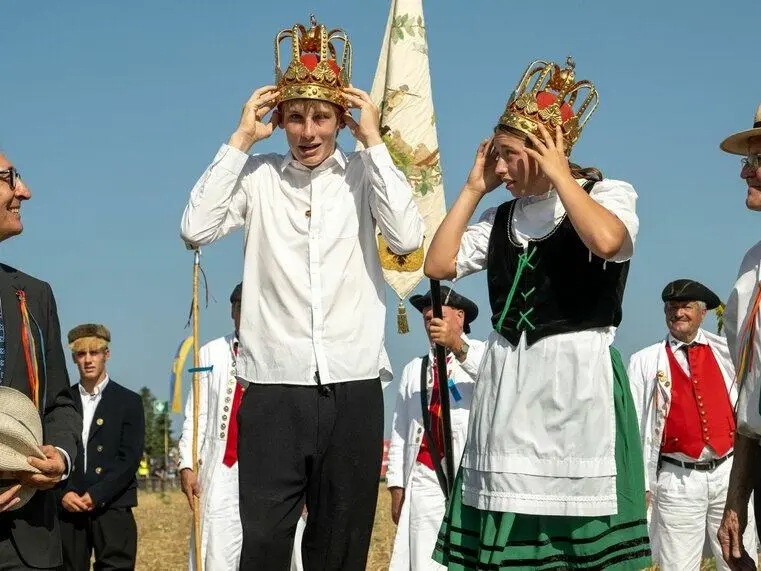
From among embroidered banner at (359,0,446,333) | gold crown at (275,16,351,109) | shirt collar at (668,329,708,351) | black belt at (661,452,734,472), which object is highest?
embroidered banner at (359,0,446,333)

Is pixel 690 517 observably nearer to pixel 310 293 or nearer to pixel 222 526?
pixel 222 526

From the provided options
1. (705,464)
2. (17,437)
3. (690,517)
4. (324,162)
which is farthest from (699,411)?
(17,437)

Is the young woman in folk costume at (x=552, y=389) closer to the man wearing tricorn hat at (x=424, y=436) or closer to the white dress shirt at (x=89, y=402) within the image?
the man wearing tricorn hat at (x=424, y=436)

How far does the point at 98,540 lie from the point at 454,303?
3.12 m

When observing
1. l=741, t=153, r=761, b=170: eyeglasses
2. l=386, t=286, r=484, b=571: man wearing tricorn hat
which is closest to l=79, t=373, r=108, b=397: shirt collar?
l=386, t=286, r=484, b=571: man wearing tricorn hat

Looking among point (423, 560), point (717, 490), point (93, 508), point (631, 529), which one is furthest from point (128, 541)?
point (631, 529)

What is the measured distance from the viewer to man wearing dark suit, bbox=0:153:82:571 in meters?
4.88

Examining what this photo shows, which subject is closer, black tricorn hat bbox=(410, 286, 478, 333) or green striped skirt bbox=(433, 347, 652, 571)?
green striped skirt bbox=(433, 347, 652, 571)

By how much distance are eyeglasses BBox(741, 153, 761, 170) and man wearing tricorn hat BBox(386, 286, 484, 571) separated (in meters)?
4.39

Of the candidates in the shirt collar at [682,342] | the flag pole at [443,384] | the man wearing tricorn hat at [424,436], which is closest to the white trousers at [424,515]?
the man wearing tricorn hat at [424,436]

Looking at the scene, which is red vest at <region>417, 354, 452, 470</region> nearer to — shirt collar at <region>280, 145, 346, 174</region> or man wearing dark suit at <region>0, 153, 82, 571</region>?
shirt collar at <region>280, 145, 346, 174</region>

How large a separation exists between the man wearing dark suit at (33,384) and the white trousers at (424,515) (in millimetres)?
4977

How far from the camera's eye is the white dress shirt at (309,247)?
5.16 m

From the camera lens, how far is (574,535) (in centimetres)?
Answer: 507
